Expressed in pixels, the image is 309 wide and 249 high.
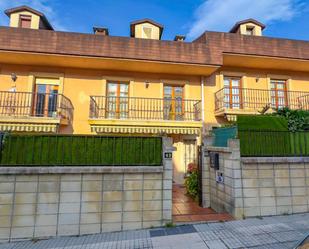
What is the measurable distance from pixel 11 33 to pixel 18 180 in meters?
9.54

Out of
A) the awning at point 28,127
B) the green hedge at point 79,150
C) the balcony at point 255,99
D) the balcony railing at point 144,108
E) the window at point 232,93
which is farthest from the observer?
the window at point 232,93

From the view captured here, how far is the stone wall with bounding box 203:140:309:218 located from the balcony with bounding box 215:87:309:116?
609 cm

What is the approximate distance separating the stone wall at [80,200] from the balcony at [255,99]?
28.1ft

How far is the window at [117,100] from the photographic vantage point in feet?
45.4

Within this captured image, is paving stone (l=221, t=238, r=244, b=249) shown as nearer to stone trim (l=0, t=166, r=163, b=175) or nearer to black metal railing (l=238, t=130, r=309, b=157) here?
stone trim (l=0, t=166, r=163, b=175)

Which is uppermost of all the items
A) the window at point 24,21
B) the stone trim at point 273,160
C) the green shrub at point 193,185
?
the window at point 24,21

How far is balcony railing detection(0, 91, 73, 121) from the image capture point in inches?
504

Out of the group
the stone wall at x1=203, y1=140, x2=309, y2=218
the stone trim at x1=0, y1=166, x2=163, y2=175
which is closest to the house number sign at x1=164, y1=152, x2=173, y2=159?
the stone trim at x1=0, y1=166, x2=163, y2=175

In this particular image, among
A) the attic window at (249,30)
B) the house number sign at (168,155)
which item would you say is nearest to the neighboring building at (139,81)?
the attic window at (249,30)

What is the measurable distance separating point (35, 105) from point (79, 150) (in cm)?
820

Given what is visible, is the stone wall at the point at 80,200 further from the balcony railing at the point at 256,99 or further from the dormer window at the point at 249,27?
the dormer window at the point at 249,27

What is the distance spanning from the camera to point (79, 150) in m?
7.15

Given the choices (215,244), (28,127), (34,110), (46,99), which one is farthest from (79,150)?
(34,110)

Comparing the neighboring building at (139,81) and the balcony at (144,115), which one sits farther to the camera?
the balcony at (144,115)
